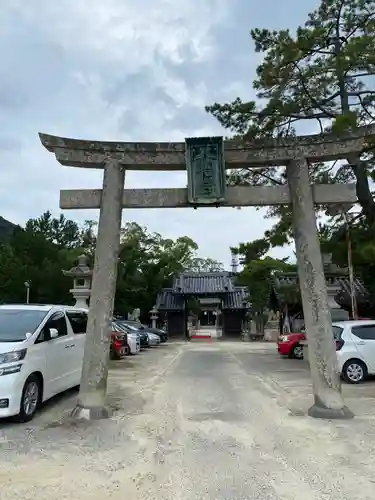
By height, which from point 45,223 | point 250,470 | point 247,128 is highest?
point 45,223

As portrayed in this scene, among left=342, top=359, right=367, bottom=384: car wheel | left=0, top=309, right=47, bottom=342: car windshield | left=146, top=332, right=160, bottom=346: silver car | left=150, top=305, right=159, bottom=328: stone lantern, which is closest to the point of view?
left=0, top=309, right=47, bottom=342: car windshield

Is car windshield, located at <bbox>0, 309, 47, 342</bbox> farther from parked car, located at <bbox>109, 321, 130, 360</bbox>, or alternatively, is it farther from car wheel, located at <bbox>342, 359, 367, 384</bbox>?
parked car, located at <bbox>109, 321, 130, 360</bbox>

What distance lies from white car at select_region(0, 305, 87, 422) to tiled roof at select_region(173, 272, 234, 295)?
111 ft

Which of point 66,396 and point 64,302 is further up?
point 64,302

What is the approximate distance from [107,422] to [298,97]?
11.6 m

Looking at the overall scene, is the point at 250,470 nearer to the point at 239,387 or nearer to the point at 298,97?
the point at 239,387

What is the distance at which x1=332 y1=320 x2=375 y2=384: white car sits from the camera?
11383 mm

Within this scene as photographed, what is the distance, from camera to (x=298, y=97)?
47.9 ft

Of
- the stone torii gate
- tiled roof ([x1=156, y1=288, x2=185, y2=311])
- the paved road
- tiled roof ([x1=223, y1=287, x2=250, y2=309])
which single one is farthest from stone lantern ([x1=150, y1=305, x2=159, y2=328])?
the stone torii gate

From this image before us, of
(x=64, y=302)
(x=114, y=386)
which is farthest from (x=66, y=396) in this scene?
(x=64, y=302)

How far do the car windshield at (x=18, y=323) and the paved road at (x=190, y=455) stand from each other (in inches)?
53.0

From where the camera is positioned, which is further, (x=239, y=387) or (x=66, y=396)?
(x=239, y=387)

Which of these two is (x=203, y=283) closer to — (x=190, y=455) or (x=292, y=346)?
(x=292, y=346)

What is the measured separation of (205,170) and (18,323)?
418cm
